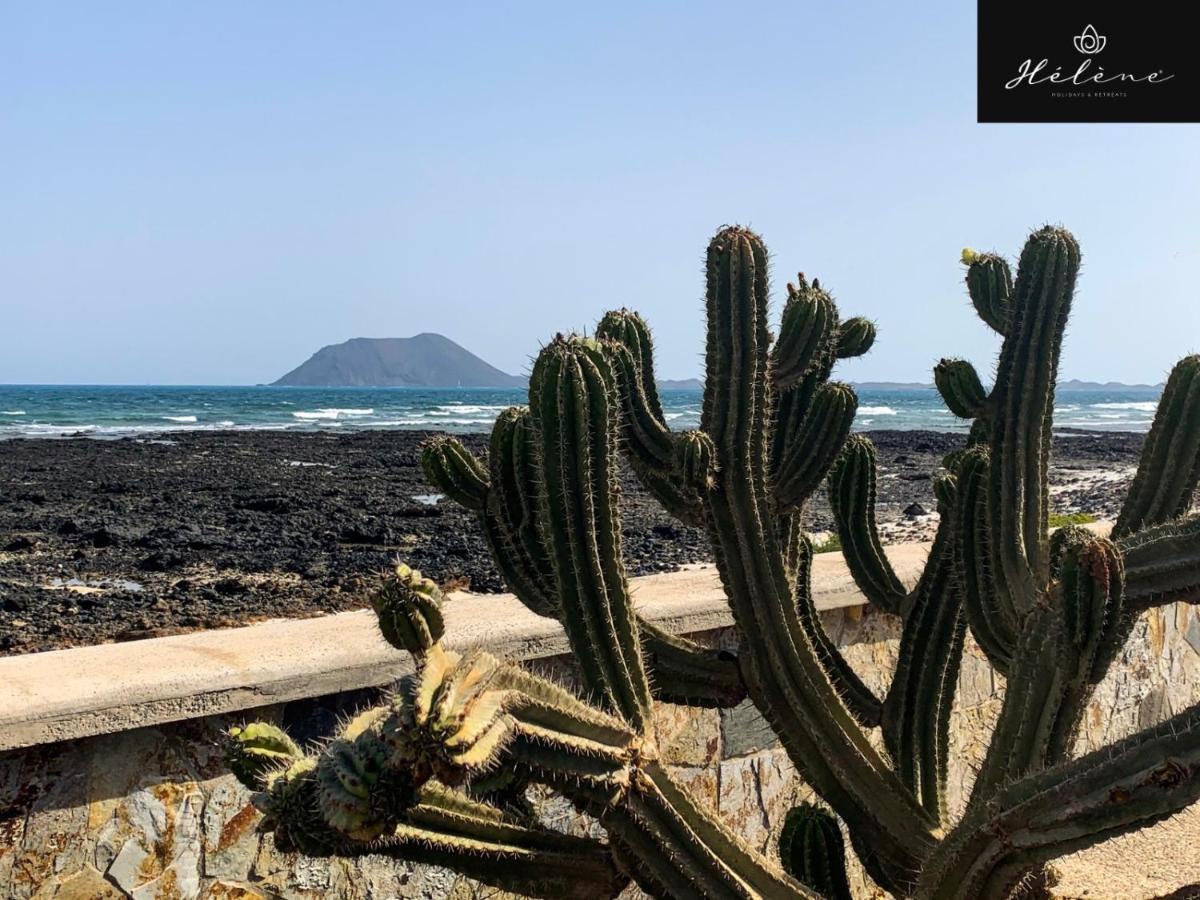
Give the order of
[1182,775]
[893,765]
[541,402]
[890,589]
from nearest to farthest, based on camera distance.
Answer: [1182,775]
[541,402]
[893,765]
[890,589]

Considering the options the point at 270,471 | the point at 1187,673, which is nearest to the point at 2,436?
the point at 270,471

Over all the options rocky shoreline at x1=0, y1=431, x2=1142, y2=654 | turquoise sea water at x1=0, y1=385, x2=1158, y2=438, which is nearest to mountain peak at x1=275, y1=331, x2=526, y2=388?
turquoise sea water at x1=0, y1=385, x2=1158, y2=438

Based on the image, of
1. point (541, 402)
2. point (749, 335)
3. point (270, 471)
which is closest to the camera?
point (541, 402)

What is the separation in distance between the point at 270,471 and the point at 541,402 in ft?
67.5

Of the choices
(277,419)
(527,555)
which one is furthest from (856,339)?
(277,419)

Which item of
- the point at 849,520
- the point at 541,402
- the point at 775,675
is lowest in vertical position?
the point at 775,675

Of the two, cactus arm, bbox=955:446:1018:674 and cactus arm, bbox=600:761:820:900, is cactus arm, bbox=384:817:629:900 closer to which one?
cactus arm, bbox=600:761:820:900

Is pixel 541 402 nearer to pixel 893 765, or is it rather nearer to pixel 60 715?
pixel 60 715

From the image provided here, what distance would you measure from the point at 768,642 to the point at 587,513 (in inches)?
36.8

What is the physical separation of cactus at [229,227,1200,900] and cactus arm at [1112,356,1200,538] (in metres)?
0.01

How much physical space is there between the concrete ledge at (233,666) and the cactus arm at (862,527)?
56 centimetres

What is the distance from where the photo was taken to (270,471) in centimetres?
2236

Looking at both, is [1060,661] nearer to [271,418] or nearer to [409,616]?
[409,616]

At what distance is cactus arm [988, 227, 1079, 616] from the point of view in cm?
371
